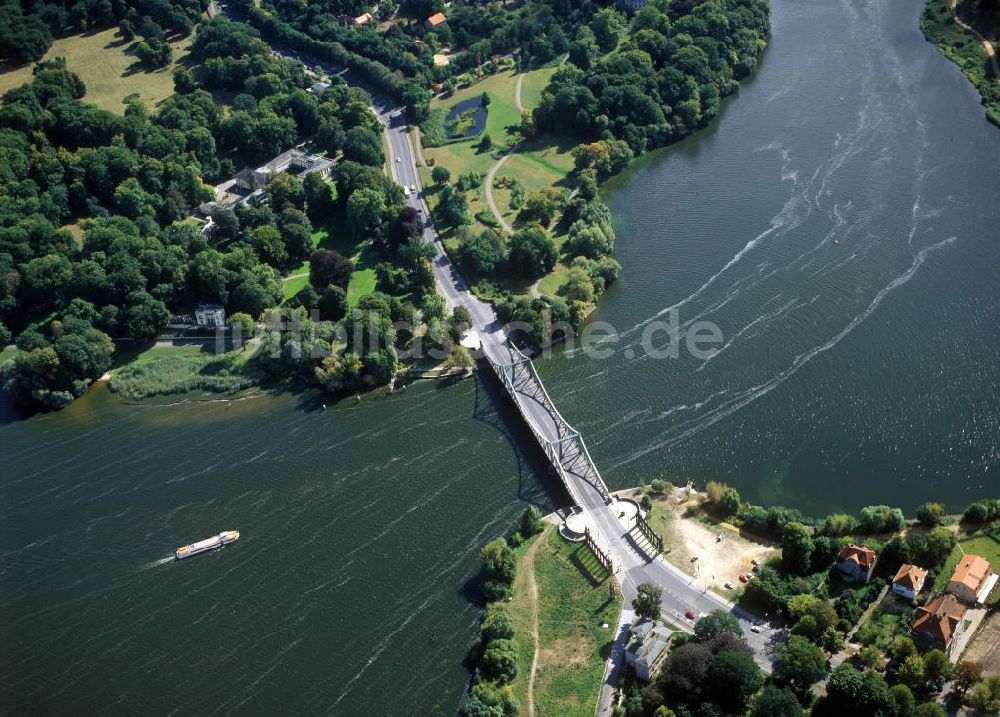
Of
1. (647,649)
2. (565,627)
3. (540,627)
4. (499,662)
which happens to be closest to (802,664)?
(647,649)

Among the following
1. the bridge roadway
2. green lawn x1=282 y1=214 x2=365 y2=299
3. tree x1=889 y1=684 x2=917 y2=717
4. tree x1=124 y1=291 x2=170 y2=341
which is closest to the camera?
tree x1=889 y1=684 x2=917 y2=717

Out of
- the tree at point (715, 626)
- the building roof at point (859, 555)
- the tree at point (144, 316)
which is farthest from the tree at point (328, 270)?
the building roof at point (859, 555)

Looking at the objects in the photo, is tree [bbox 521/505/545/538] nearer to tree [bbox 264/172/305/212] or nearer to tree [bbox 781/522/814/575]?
tree [bbox 781/522/814/575]

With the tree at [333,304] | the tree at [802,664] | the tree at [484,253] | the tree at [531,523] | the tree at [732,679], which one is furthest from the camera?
the tree at [484,253]

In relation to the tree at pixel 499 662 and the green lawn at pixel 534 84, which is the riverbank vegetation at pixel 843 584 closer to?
the tree at pixel 499 662

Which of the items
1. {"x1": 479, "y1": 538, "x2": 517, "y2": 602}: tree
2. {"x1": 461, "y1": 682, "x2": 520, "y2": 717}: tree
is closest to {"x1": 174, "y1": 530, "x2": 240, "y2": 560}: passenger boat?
{"x1": 479, "y1": 538, "x2": 517, "y2": 602}: tree

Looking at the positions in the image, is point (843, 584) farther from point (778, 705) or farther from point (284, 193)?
point (284, 193)
